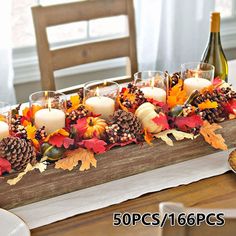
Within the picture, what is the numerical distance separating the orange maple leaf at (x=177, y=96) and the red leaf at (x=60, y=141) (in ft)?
1.02

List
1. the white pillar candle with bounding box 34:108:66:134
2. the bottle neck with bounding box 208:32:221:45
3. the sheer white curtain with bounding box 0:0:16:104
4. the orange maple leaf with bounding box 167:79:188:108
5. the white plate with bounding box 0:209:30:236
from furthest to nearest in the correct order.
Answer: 1. the sheer white curtain with bounding box 0:0:16:104
2. the bottle neck with bounding box 208:32:221:45
3. the orange maple leaf with bounding box 167:79:188:108
4. the white pillar candle with bounding box 34:108:66:134
5. the white plate with bounding box 0:209:30:236

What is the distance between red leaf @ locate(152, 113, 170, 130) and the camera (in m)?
1.17

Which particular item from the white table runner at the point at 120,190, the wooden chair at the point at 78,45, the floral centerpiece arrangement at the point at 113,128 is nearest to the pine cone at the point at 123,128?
the floral centerpiece arrangement at the point at 113,128

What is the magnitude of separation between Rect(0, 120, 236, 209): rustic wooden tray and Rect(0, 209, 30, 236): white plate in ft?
0.16

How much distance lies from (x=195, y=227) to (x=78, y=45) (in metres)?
1.29

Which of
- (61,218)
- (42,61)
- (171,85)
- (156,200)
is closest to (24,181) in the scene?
(61,218)

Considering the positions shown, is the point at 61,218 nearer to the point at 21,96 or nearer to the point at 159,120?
the point at 159,120

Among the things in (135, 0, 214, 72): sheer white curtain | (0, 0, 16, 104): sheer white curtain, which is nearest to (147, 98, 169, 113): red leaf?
(0, 0, 16, 104): sheer white curtain

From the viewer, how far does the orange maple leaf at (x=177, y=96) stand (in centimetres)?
131

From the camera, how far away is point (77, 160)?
3.56 ft

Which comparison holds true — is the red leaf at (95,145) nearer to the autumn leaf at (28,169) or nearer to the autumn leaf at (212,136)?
the autumn leaf at (28,169)

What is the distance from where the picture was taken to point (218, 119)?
4.10 feet

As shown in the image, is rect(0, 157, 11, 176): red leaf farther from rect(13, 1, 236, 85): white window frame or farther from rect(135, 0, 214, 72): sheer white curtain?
rect(135, 0, 214, 72): sheer white curtain

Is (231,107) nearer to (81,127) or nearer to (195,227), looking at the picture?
(81,127)
